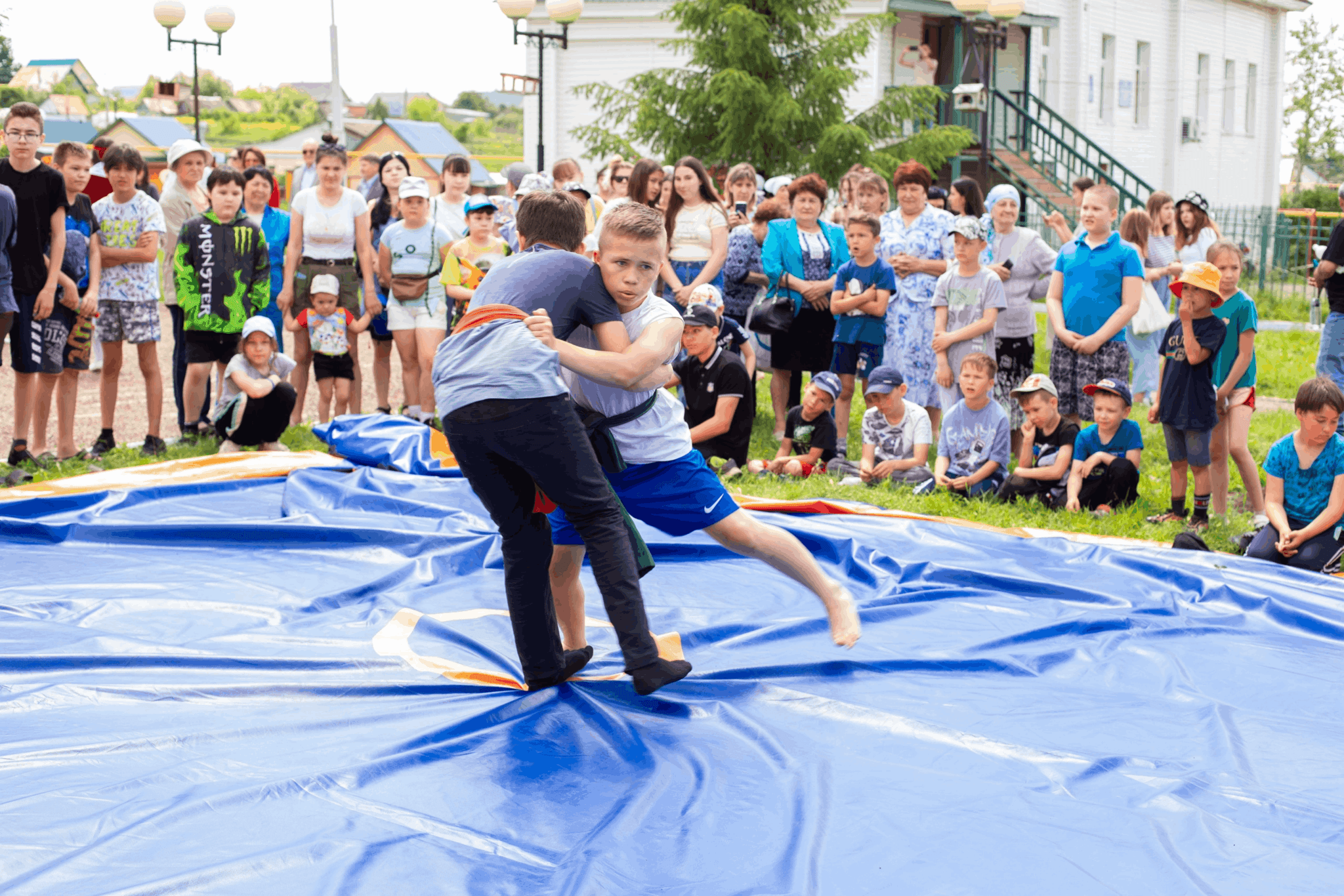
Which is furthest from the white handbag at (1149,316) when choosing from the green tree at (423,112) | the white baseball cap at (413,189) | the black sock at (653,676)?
the green tree at (423,112)

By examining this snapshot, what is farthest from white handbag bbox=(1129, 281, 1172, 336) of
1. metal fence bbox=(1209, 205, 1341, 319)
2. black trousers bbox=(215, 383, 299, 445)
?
metal fence bbox=(1209, 205, 1341, 319)

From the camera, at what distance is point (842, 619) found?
4.15m

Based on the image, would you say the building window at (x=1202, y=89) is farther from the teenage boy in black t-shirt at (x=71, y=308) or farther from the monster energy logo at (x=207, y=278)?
the teenage boy in black t-shirt at (x=71, y=308)

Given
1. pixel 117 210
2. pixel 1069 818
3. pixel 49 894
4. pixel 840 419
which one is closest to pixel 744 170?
pixel 840 419

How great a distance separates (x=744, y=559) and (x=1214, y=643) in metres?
2.02

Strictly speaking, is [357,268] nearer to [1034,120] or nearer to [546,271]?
[546,271]

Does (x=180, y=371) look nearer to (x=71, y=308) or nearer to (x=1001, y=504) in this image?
(x=71, y=308)

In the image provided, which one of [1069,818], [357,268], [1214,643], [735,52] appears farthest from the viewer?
[735,52]

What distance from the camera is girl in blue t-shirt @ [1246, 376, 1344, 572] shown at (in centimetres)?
559

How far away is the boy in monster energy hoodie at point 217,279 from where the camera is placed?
8414mm

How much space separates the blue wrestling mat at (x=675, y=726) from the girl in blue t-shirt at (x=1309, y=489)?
1.12ft

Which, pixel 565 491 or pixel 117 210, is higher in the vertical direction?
pixel 117 210

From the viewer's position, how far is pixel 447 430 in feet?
12.0

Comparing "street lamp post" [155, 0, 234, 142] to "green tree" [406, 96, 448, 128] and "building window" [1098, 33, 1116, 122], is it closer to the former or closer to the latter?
"building window" [1098, 33, 1116, 122]
